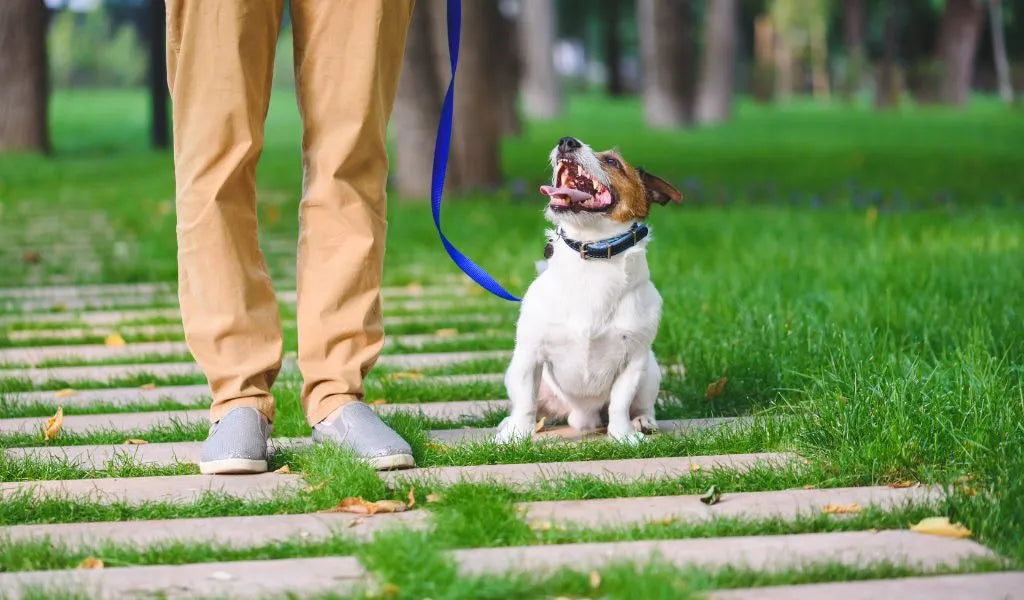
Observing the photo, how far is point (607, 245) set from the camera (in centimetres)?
406

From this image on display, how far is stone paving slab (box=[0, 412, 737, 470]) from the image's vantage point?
151 inches

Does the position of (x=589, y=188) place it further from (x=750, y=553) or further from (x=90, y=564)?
(x=90, y=564)

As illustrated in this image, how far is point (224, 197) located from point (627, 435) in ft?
4.53

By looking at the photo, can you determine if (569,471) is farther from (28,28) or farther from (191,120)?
(28,28)

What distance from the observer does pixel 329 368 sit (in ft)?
12.9

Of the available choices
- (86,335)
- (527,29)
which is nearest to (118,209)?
(86,335)

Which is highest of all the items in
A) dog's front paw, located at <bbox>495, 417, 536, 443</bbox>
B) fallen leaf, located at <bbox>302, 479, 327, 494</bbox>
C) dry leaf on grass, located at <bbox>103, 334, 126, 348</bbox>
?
fallen leaf, located at <bbox>302, 479, 327, 494</bbox>

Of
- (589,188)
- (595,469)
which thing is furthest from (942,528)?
(589,188)

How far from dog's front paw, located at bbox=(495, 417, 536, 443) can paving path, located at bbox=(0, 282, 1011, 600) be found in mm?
53

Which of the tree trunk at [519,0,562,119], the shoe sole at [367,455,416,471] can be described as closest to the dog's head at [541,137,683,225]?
the shoe sole at [367,455,416,471]

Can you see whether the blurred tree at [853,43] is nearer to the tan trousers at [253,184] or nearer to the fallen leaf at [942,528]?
the tan trousers at [253,184]

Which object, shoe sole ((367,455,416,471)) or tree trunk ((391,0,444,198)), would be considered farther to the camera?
tree trunk ((391,0,444,198))

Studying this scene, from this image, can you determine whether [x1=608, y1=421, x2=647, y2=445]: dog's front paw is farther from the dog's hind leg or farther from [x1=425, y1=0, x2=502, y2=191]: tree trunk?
[x1=425, y1=0, x2=502, y2=191]: tree trunk

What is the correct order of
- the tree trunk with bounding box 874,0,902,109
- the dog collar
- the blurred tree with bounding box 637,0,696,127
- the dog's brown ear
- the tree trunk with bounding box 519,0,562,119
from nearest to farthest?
the dog collar < the dog's brown ear < the blurred tree with bounding box 637,0,696,127 < the tree trunk with bounding box 519,0,562,119 < the tree trunk with bounding box 874,0,902,109
